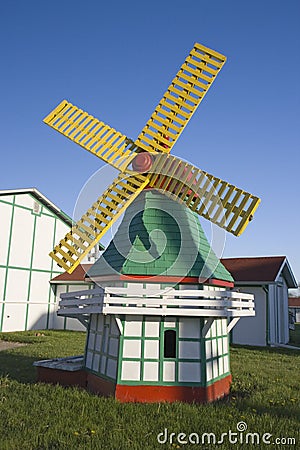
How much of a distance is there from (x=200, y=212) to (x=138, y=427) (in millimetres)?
4667

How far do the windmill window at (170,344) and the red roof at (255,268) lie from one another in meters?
11.4

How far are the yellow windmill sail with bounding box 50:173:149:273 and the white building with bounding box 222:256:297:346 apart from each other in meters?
11.6

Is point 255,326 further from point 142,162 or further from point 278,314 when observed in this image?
point 142,162

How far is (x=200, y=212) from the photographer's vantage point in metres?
8.90

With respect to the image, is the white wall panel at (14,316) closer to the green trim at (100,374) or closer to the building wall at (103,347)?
the building wall at (103,347)

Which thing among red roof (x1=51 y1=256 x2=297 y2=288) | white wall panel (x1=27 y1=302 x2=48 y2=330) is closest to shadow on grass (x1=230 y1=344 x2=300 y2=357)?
red roof (x1=51 y1=256 x2=297 y2=288)

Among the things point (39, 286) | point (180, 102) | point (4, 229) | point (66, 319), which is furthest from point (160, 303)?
point (66, 319)

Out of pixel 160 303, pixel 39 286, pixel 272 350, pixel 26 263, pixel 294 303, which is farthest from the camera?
pixel 294 303

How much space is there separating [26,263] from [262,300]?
13.2m

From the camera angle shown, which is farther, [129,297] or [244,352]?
[244,352]

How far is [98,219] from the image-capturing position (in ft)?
28.8

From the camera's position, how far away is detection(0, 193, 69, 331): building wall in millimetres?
21078

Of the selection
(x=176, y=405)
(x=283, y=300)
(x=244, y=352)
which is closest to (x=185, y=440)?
(x=176, y=405)

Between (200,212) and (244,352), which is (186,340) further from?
(244,352)
